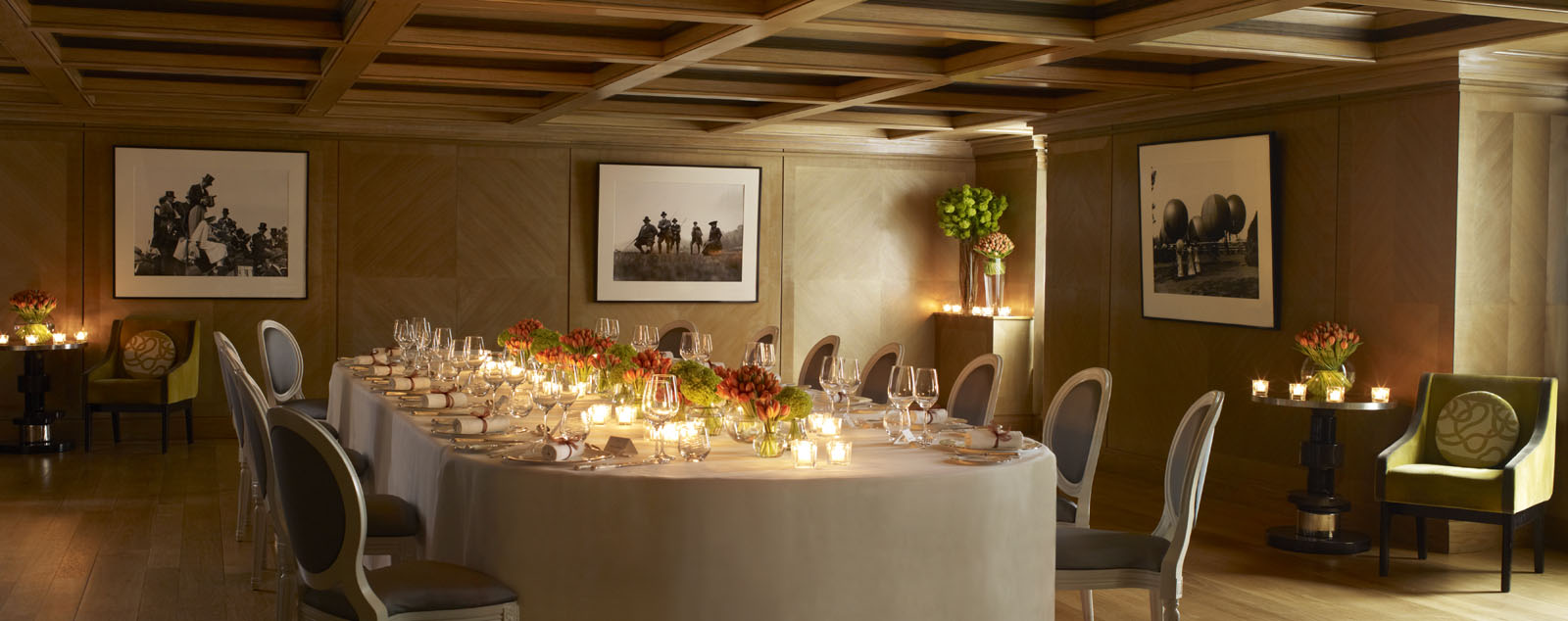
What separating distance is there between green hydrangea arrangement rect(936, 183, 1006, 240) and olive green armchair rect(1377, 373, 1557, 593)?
4.90m

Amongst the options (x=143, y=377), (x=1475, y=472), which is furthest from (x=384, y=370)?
(x=1475, y=472)

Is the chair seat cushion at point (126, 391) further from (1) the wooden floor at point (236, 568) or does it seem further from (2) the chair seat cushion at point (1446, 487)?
(2) the chair seat cushion at point (1446, 487)

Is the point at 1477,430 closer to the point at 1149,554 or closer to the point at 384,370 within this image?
the point at 1149,554

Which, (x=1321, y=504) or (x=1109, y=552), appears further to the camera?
(x=1321, y=504)

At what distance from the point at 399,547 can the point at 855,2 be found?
2.60 metres

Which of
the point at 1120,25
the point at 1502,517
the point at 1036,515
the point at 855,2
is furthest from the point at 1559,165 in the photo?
the point at 1036,515

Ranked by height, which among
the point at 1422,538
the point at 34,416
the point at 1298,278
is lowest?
the point at 1422,538

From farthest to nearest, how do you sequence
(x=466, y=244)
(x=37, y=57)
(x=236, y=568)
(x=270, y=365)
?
(x=466, y=244) < (x=270, y=365) < (x=37, y=57) < (x=236, y=568)

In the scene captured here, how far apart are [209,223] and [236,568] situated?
4631 mm

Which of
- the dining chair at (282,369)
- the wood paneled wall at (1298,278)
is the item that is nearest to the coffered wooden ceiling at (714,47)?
the wood paneled wall at (1298,278)

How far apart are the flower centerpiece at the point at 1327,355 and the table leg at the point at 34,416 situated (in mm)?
8212

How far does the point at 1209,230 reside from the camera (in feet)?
26.2

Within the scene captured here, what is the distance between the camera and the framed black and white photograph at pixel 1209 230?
7.64 metres

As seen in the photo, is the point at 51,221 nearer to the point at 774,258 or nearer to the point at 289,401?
the point at 289,401
